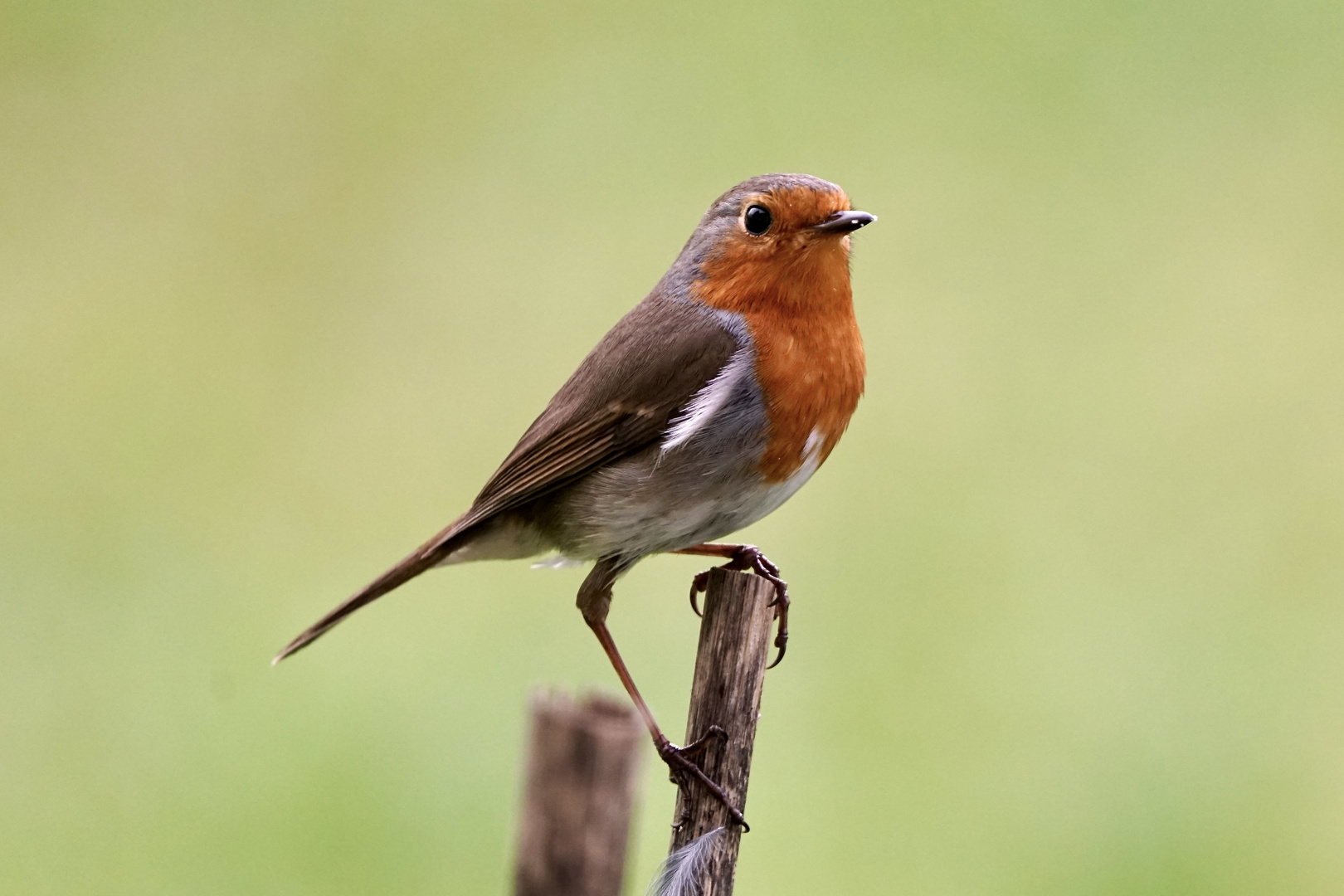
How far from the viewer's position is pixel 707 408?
11.5 ft

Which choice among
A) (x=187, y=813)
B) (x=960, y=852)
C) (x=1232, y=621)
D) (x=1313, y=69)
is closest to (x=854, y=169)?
(x=1313, y=69)

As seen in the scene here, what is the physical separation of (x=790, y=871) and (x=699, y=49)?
5.21 metres

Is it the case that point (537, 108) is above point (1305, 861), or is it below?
above

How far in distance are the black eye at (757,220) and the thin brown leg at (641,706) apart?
830 millimetres

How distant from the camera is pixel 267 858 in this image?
5172 mm

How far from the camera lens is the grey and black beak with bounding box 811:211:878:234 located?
140 inches

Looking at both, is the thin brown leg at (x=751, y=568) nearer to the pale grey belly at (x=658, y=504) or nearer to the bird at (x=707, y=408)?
the bird at (x=707, y=408)

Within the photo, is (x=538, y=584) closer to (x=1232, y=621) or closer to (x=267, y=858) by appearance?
(x=267, y=858)

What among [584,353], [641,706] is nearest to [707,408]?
[641,706]

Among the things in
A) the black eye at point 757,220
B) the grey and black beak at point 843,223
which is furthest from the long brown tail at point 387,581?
the grey and black beak at point 843,223

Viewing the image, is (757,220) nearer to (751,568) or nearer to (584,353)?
(751,568)

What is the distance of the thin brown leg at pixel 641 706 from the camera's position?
2.98 m

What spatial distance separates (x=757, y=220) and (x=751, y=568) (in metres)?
0.82

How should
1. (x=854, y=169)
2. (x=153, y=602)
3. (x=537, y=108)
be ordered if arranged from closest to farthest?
(x=153, y=602) < (x=854, y=169) < (x=537, y=108)
